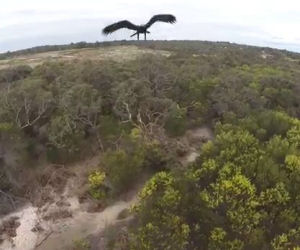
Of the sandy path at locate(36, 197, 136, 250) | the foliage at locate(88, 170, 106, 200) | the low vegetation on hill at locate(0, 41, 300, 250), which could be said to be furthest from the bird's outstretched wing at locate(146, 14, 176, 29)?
the sandy path at locate(36, 197, 136, 250)

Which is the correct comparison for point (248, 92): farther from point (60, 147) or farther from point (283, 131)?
point (60, 147)

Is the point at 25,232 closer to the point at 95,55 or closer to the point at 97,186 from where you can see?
the point at 97,186

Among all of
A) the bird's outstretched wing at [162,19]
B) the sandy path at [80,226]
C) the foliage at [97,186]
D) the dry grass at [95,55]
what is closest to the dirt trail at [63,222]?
the sandy path at [80,226]

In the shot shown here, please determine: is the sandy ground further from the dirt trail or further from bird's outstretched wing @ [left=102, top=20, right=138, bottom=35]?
bird's outstretched wing @ [left=102, top=20, right=138, bottom=35]

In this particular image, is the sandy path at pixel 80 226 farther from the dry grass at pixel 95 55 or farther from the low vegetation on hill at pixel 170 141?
the dry grass at pixel 95 55

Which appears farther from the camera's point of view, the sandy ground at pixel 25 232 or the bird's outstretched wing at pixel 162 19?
the bird's outstretched wing at pixel 162 19

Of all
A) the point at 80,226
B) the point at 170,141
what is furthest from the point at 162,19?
the point at 80,226
